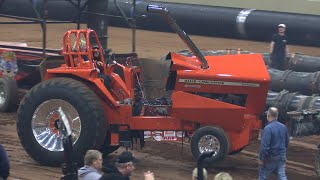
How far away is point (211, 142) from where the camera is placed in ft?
38.2

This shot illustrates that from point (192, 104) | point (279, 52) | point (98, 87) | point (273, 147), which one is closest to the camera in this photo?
point (273, 147)

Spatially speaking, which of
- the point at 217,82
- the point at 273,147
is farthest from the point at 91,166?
the point at 217,82

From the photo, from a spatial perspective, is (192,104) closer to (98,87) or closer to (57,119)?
(98,87)

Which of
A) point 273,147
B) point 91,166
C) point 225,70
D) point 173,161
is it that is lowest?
point 173,161

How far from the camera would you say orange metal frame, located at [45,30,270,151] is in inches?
457

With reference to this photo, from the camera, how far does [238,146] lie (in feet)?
38.5

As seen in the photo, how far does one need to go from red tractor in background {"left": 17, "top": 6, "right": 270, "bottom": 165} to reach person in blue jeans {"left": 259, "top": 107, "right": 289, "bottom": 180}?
131cm

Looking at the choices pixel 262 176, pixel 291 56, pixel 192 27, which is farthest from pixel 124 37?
pixel 262 176

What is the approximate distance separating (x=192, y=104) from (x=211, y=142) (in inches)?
24.0

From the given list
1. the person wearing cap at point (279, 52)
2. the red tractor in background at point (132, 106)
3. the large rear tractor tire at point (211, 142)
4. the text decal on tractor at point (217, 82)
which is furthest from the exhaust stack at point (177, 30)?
the person wearing cap at point (279, 52)

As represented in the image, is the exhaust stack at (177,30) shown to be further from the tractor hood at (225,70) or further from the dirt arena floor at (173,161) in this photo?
the dirt arena floor at (173,161)

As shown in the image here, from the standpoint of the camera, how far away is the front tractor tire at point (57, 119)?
11.4 meters

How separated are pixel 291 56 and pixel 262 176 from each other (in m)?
8.18

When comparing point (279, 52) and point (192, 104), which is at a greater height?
point (279, 52)
